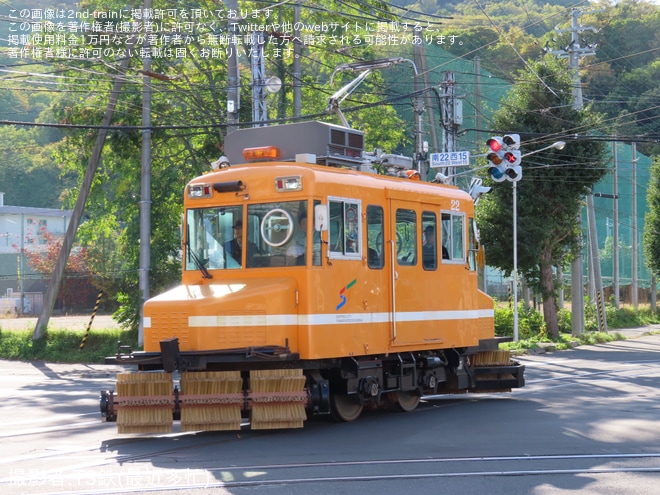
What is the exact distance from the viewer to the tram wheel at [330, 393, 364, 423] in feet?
41.5

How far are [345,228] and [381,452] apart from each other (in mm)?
3304

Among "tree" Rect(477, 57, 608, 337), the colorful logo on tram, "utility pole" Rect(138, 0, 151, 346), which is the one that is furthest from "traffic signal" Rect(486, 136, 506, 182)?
the colorful logo on tram

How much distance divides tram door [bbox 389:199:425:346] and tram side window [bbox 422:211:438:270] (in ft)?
0.54

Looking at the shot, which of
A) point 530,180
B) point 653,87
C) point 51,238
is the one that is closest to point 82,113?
point 530,180

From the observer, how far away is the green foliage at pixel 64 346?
94.9 ft

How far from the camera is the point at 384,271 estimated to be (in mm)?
13109

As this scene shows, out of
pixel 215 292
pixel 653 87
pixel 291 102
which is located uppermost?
pixel 653 87

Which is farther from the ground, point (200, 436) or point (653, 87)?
point (653, 87)

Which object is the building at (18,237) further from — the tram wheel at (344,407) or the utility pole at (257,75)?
the tram wheel at (344,407)

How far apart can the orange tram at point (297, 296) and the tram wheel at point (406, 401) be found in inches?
0.8

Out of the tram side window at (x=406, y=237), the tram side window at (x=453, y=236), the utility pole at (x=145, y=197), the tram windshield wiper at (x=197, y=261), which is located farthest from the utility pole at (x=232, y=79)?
the tram windshield wiper at (x=197, y=261)

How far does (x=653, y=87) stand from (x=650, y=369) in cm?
4072

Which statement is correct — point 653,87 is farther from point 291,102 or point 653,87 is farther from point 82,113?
point 82,113

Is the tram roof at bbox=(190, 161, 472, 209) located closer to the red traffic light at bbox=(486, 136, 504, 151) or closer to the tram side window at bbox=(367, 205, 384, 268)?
the tram side window at bbox=(367, 205, 384, 268)
